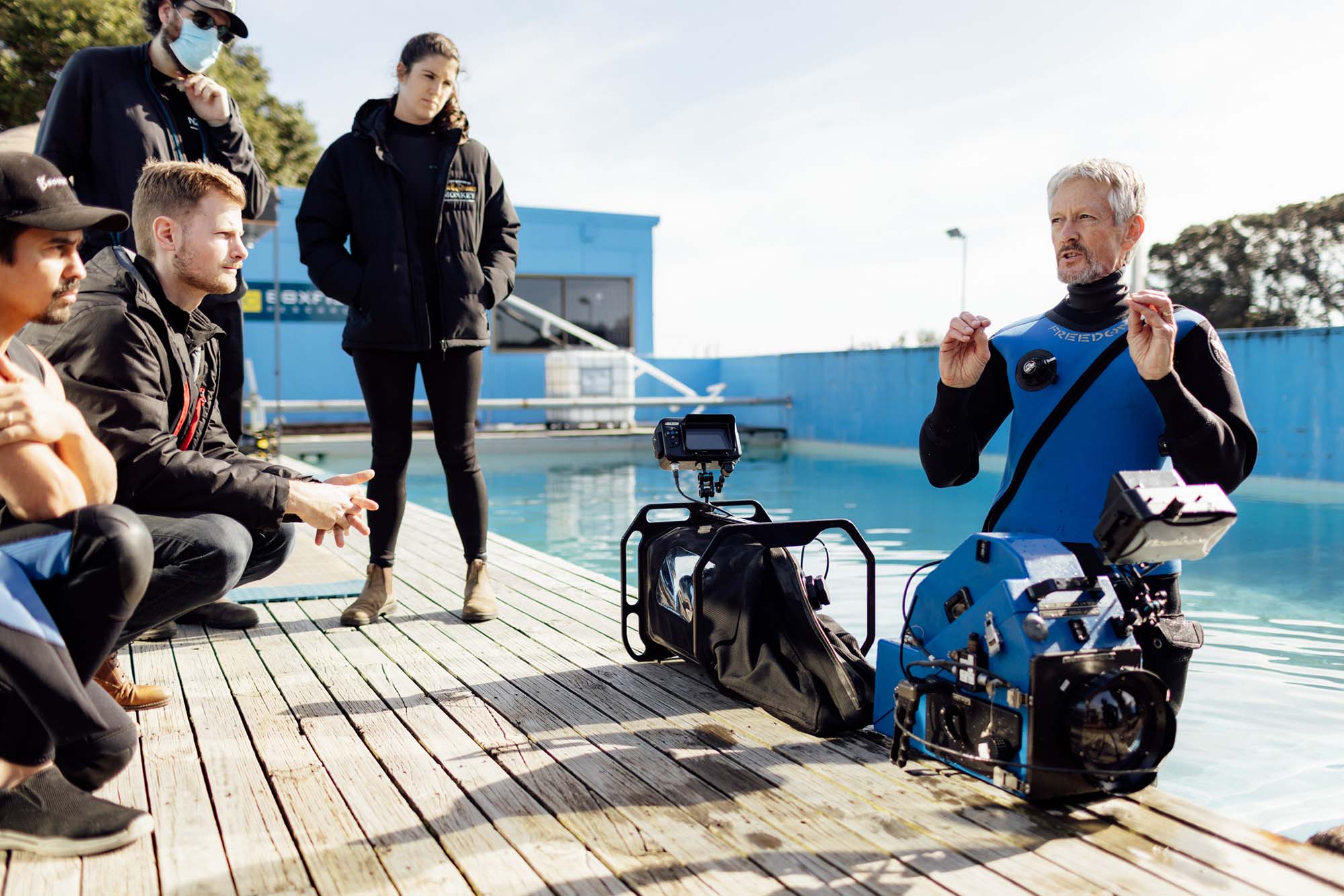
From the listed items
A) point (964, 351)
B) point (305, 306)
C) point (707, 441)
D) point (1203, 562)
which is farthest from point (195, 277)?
point (305, 306)

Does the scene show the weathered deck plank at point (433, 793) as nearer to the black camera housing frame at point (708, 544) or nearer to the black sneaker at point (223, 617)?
the black sneaker at point (223, 617)

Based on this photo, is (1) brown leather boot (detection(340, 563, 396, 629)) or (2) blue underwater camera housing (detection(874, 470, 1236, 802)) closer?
(2) blue underwater camera housing (detection(874, 470, 1236, 802))

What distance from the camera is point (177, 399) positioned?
6.97 ft

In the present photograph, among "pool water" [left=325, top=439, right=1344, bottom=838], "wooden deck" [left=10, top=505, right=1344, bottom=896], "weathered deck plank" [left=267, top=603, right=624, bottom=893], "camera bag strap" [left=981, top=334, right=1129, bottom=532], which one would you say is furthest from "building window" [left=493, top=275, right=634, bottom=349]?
"camera bag strap" [left=981, top=334, right=1129, bottom=532]

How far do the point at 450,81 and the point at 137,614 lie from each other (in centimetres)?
191

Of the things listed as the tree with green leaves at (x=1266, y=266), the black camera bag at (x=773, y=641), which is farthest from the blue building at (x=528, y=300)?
the black camera bag at (x=773, y=641)

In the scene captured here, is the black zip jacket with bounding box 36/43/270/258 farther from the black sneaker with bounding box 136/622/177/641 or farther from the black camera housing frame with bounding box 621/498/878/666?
the black camera housing frame with bounding box 621/498/878/666

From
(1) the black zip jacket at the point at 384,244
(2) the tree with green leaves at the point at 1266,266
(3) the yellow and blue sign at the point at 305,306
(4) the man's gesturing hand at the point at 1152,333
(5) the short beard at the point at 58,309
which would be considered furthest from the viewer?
(2) the tree with green leaves at the point at 1266,266

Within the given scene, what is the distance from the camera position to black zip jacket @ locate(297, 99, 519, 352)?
3.08 meters

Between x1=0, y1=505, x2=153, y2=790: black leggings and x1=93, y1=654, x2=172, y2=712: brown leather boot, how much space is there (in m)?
0.79

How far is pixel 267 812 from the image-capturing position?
1.75 m

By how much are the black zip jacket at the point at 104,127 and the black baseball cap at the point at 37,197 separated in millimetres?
1244

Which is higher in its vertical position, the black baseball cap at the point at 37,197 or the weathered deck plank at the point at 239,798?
the black baseball cap at the point at 37,197

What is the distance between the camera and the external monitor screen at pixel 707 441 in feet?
8.63
